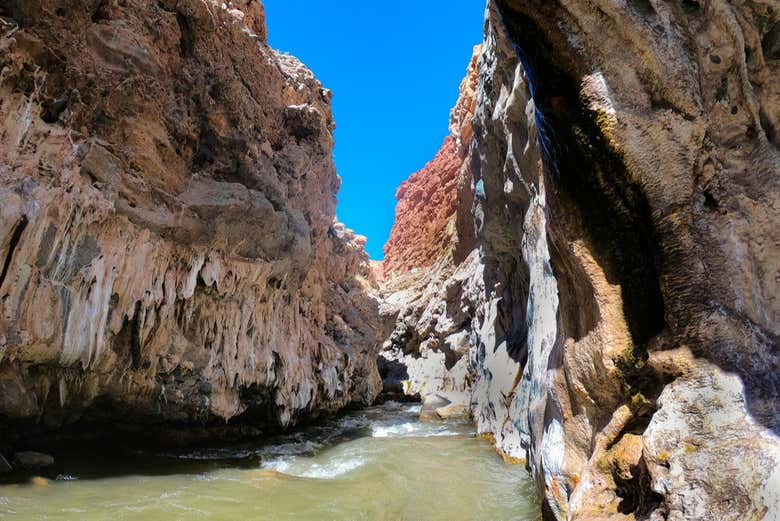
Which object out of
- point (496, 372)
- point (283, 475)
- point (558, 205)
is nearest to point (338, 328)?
point (496, 372)

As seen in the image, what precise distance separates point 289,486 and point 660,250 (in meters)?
6.70

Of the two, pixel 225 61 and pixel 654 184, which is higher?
pixel 225 61

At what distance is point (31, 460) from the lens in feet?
24.2

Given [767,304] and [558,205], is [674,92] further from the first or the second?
[767,304]

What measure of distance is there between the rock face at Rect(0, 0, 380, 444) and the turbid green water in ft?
3.98

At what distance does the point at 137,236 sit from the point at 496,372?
9.42 metres

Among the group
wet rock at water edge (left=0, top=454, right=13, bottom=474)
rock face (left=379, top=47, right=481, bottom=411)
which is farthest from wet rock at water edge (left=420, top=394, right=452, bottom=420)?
wet rock at water edge (left=0, top=454, right=13, bottom=474)

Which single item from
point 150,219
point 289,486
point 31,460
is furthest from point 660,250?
Result: point 31,460

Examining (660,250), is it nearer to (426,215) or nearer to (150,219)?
(150,219)

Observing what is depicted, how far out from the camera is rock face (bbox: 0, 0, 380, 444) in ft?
21.8

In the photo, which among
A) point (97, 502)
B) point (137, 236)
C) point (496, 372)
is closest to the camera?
point (97, 502)

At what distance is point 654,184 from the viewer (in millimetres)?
3910

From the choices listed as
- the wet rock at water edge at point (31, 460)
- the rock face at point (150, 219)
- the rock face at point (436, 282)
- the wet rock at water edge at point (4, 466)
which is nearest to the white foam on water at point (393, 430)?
the rock face at point (150, 219)

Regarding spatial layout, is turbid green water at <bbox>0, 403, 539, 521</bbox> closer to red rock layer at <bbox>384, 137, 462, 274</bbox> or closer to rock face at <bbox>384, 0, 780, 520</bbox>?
rock face at <bbox>384, 0, 780, 520</bbox>
